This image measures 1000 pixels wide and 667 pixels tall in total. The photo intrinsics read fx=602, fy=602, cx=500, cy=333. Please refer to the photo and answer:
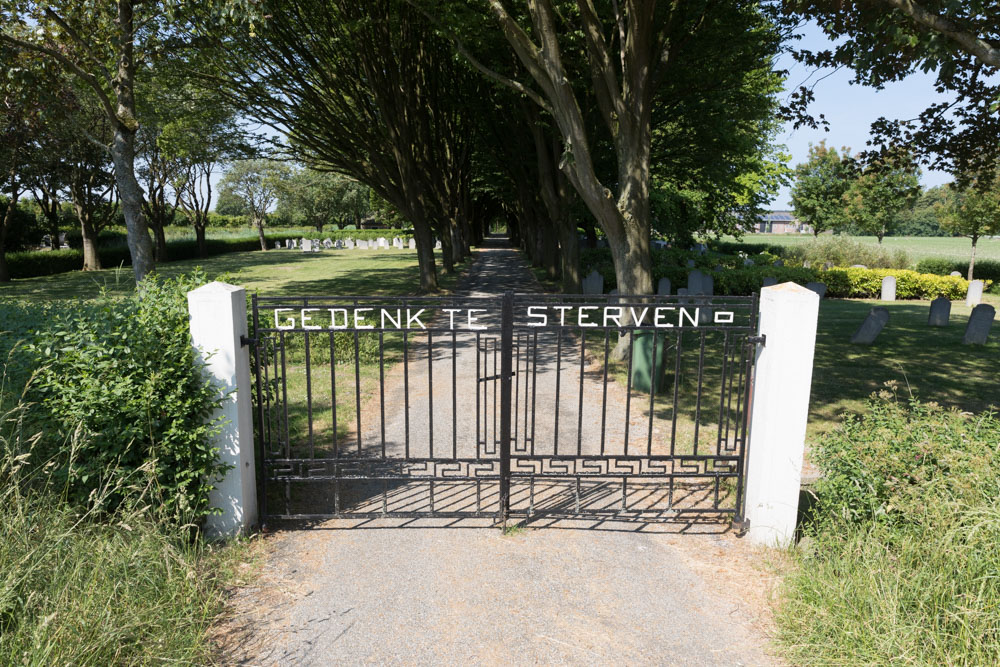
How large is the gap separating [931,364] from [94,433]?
528 inches

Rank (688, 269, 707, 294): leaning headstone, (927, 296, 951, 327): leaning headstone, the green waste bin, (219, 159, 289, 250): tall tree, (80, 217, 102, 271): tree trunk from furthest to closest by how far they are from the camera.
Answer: (219, 159, 289, 250): tall tree
(80, 217, 102, 271): tree trunk
(688, 269, 707, 294): leaning headstone
(927, 296, 951, 327): leaning headstone
the green waste bin

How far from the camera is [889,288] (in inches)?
910

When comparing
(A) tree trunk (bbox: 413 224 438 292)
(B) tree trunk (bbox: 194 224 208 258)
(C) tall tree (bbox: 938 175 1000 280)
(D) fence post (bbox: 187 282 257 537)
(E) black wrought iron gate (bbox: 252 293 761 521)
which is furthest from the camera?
(B) tree trunk (bbox: 194 224 208 258)

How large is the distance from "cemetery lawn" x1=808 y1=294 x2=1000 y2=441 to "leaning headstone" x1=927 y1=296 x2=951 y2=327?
209 mm

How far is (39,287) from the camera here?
25547 mm

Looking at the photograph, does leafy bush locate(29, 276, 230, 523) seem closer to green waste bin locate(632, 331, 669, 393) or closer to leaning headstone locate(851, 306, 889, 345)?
green waste bin locate(632, 331, 669, 393)

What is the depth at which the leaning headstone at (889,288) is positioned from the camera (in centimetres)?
2306

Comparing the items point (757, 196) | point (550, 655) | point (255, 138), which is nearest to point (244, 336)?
point (550, 655)

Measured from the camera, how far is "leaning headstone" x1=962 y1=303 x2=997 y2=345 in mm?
13195

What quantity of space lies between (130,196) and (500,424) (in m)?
11.7

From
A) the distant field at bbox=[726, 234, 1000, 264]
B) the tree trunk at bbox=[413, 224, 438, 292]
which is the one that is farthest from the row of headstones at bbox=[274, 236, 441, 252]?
the tree trunk at bbox=[413, 224, 438, 292]

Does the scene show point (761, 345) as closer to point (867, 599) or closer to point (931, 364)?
point (867, 599)

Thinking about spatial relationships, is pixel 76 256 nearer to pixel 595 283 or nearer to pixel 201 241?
pixel 201 241

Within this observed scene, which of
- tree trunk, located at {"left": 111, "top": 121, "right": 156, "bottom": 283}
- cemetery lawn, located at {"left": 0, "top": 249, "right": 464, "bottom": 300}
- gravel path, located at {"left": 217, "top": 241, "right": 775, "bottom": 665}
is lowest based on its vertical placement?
gravel path, located at {"left": 217, "top": 241, "right": 775, "bottom": 665}
